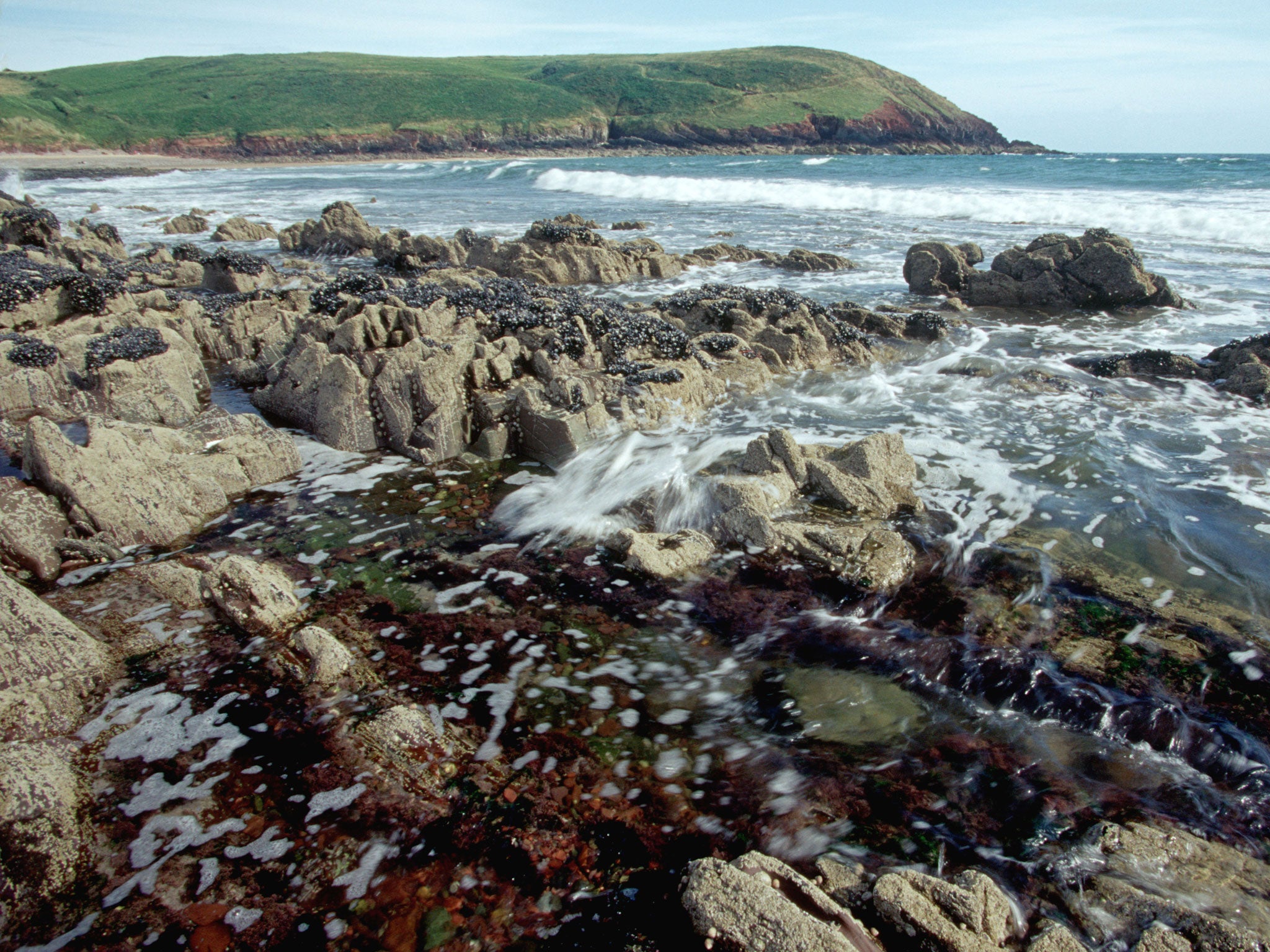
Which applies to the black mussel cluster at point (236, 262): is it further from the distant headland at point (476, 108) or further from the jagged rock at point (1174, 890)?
the distant headland at point (476, 108)

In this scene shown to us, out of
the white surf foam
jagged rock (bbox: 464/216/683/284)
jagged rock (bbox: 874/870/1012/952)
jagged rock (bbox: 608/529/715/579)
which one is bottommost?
jagged rock (bbox: 874/870/1012/952)

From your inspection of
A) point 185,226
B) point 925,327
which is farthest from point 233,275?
point 925,327

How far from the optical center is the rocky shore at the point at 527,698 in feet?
12.2

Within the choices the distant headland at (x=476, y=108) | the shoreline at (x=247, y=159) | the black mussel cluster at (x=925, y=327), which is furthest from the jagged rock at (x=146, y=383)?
the distant headland at (x=476, y=108)

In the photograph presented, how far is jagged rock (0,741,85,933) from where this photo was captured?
3688 millimetres

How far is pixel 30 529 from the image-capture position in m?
6.73

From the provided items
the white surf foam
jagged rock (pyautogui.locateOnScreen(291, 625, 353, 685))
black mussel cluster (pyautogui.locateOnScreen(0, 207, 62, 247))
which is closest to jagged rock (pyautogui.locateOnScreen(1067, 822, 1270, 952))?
jagged rock (pyautogui.locateOnScreen(291, 625, 353, 685))

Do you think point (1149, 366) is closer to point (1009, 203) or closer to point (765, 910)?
point (765, 910)

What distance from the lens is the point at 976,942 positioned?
3.39 m

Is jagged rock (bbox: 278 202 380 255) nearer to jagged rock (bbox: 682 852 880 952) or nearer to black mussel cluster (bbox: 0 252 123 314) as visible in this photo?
black mussel cluster (bbox: 0 252 123 314)

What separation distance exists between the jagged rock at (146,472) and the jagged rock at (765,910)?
263 inches

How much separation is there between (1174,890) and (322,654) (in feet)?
Result: 18.9

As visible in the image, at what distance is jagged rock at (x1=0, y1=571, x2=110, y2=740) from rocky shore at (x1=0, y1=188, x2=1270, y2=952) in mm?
25

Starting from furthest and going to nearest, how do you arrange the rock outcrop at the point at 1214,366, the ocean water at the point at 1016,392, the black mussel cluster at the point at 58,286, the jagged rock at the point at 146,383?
the black mussel cluster at the point at 58,286 < the rock outcrop at the point at 1214,366 < the jagged rock at the point at 146,383 < the ocean water at the point at 1016,392
